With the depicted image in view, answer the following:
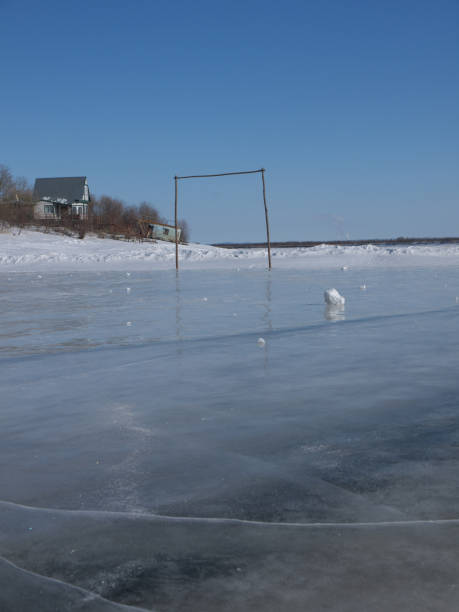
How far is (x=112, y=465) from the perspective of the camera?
2.09 meters

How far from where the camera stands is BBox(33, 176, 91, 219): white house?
5544 cm

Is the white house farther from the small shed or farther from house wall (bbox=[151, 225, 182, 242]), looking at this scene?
house wall (bbox=[151, 225, 182, 242])

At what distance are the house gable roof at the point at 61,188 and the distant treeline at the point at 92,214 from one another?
5.64 feet

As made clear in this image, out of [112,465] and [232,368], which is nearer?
[112,465]

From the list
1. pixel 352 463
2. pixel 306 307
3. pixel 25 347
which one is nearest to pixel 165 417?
pixel 352 463

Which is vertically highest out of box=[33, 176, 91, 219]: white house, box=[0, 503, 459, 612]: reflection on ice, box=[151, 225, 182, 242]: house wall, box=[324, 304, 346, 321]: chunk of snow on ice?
box=[33, 176, 91, 219]: white house

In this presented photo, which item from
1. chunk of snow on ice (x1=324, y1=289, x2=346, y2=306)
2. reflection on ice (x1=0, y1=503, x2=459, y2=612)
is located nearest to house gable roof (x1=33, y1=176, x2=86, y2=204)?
chunk of snow on ice (x1=324, y1=289, x2=346, y2=306)

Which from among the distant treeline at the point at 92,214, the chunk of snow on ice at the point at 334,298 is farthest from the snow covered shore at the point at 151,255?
the chunk of snow on ice at the point at 334,298

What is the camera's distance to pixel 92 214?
52938 mm

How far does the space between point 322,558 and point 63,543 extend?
67 centimetres

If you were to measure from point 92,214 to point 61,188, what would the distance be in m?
A: 7.10

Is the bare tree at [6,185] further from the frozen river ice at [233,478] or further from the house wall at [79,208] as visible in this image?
the frozen river ice at [233,478]

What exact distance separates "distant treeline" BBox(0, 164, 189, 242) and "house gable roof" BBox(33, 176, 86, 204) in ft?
5.64

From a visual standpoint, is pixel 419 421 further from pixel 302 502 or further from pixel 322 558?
pixel 322 558
